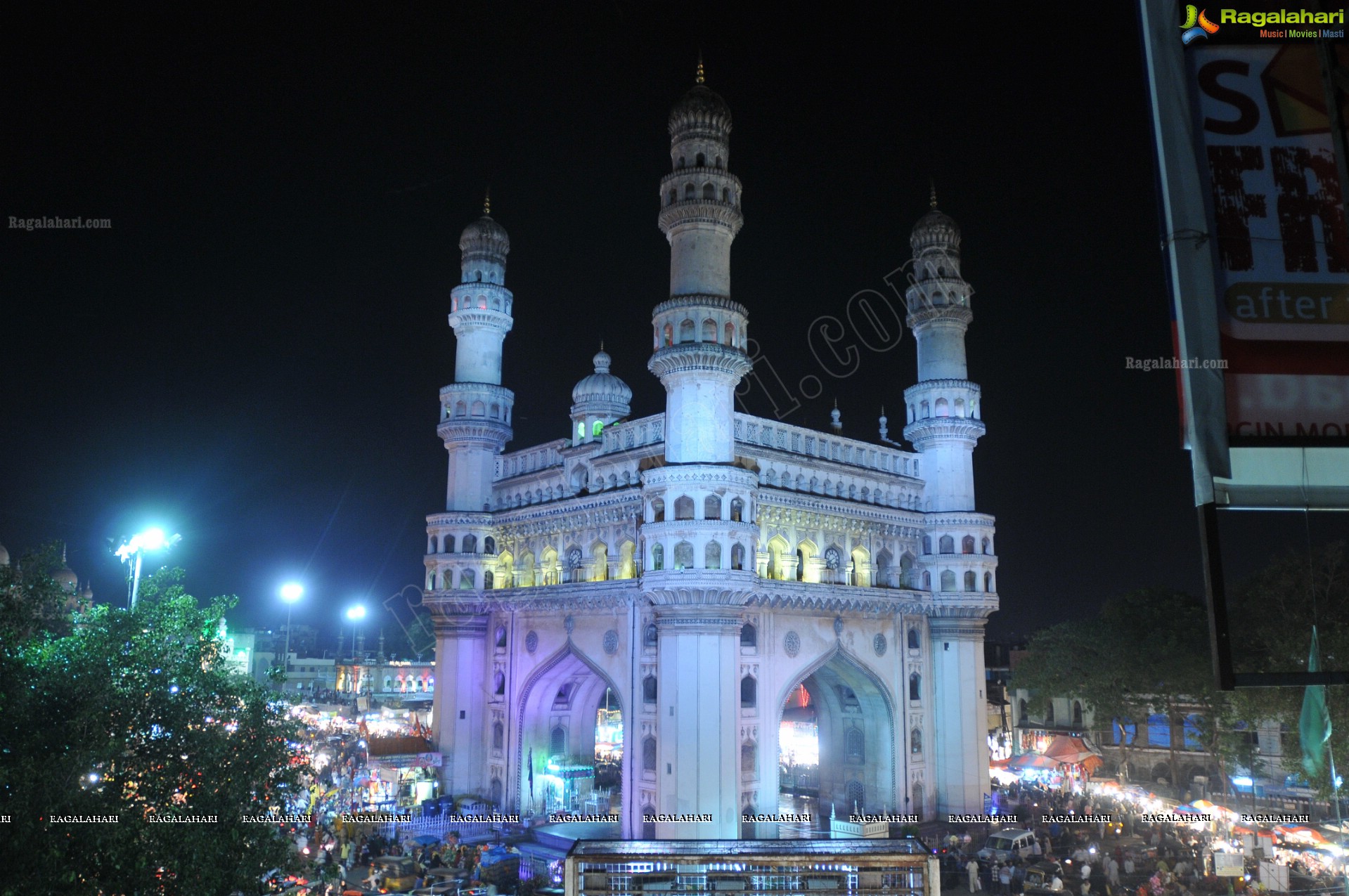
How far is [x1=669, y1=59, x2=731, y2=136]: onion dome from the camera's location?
3634 centimetres

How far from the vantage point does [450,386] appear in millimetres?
46344

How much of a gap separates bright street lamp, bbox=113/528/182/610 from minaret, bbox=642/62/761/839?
15.5 metres

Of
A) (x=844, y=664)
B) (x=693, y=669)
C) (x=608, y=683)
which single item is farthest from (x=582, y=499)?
(x=844, y=664)

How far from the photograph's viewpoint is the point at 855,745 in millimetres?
42094

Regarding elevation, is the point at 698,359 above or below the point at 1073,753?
above

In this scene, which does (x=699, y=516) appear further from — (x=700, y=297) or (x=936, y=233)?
(x=936, y=233)

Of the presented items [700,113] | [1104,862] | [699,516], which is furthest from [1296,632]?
[700,113]

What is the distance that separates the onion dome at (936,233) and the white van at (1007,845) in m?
25.8

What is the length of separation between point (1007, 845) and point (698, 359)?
783 inches

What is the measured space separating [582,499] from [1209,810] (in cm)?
2637

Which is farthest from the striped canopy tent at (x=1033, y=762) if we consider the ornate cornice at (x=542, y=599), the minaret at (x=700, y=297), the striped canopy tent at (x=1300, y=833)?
the minaret at (x=700, y=297)

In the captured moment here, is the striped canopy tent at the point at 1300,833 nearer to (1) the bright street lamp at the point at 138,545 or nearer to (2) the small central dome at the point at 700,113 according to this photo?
(2) the small central dome at the point at 700,113

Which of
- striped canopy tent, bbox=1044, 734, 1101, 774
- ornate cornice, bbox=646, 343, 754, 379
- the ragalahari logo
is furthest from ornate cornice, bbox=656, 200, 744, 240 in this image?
striped canopy tent, bbox=1044, 734, 1101, 774

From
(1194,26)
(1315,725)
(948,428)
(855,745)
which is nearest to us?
(1194,26)
